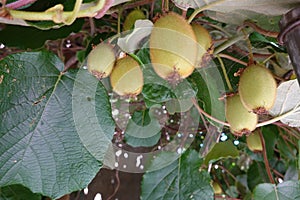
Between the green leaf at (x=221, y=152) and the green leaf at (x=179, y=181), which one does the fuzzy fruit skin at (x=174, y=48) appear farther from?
the green leaf at (x=221, y=152)

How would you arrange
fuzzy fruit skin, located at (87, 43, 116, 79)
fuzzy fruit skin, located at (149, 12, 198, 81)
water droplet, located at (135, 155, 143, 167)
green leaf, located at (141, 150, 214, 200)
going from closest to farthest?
fuzzy fruit skin, located at (149, 12, 198, 81) < fuzzy fruit skin, located at (87, 43, 116, 79) < green leaf, located at (141, 150, 214, 200) < water droplet, located at (135, 155, 143, 167)

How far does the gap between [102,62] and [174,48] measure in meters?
0.13

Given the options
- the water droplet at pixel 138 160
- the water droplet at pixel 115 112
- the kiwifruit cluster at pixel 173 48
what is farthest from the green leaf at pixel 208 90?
the water droplet at pixel 138 160

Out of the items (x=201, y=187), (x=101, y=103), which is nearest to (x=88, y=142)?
(x=101, y=103)

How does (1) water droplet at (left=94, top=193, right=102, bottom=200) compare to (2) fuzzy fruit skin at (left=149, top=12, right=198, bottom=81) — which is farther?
(1) water droplet at (left=94, top=193, right=102, bottom=200)

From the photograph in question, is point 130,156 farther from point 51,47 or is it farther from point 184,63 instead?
point 184,63

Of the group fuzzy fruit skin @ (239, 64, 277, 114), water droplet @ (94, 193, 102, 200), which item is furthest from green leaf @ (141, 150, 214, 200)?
water droplet @ (94, 193, 102, 200)

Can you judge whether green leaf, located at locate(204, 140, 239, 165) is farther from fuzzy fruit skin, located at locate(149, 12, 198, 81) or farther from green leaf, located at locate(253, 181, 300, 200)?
fuzzy fruit skin, located at locate(149, 12, 198, 81)

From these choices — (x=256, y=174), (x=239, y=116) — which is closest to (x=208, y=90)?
(x=239, y=116)

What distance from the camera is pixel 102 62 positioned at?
1.84ft

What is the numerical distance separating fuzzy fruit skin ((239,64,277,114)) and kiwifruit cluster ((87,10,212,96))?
0.06 meters

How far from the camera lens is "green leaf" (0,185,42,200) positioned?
77 centimetres

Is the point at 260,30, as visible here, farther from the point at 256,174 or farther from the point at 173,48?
the point at 256,174

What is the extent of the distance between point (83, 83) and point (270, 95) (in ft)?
0.74
